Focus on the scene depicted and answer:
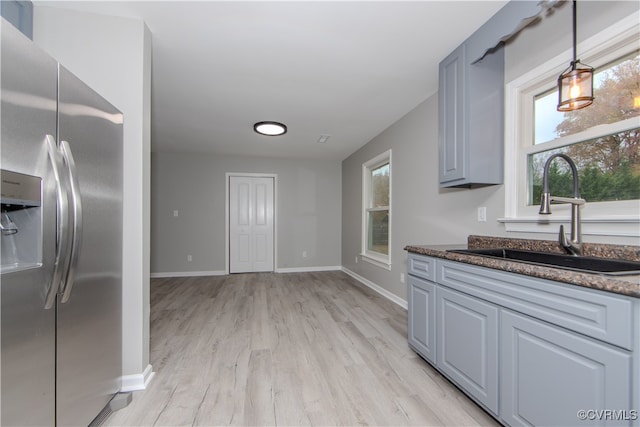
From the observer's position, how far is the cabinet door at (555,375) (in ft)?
3.05

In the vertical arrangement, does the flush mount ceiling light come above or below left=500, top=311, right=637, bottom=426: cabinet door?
above

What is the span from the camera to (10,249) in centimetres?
98

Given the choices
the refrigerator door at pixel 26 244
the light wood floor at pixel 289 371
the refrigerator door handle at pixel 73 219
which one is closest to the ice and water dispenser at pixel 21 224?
the refrigerator door at pixel 26 244

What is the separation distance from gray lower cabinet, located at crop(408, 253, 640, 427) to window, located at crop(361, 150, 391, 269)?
2077 millimetres

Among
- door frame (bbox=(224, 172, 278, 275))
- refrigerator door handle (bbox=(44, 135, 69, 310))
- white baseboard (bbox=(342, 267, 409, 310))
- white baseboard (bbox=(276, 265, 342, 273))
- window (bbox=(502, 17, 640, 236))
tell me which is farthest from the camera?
white baseboard (bbox=(276, 265, 342, 273))

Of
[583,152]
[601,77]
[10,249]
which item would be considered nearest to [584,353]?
[583,152]

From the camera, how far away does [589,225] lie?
4.87ft

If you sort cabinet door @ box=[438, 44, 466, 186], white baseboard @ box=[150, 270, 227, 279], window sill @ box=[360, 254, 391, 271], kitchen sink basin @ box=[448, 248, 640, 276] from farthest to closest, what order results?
white baseboard @ box=[150, 270, 227, 279] < window sill @ box=[360, 254, 391, 271] < cabinet door @ box=[438, 44, 466, 186] < kitchen sink basin @ box=[448, 248, 640, 276]

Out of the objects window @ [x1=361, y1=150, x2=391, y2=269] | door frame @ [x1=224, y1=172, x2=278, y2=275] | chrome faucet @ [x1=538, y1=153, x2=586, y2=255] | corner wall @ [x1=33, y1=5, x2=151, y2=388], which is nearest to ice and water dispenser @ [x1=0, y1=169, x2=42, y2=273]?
corner wall @ [x1=33, y1=5, x2=151, y2=388]

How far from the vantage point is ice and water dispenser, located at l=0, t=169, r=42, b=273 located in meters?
0.93

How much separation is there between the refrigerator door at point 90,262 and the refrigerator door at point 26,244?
0.08 metres

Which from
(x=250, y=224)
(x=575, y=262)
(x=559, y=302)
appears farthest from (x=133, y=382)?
(x=250, y=224)

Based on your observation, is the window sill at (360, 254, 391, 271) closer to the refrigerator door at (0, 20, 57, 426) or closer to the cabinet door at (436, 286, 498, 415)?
the cabinet door at (436, 286, 498, 415)

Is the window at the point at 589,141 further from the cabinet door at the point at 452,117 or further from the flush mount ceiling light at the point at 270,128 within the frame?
the flush mount ceiling light at the point at 270,128
